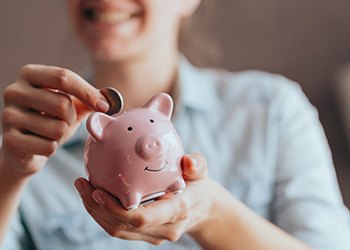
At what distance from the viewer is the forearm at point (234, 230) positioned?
0.71 metres

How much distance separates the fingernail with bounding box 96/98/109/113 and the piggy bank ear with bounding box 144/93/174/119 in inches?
1.6

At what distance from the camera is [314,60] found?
1492 mm

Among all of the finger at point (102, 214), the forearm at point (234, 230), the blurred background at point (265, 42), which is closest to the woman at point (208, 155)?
the forearm at point (234, 230)

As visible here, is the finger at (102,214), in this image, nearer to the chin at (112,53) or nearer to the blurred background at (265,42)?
the chin at (112,53)

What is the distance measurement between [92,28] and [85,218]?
300mm

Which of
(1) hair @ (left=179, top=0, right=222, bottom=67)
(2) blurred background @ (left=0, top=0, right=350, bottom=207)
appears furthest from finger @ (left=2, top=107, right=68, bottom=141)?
(2) blurred background @ (left=0, top=0, right=350, bottom=207)

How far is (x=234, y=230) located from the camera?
0.74 m

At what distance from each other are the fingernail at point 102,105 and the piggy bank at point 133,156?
0.10 feet

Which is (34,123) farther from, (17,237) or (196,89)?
(196,89)

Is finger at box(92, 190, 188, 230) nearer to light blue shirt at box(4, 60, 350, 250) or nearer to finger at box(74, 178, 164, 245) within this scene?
finger at box(74, 178, 164, 245)

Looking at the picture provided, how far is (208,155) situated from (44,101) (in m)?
0.43

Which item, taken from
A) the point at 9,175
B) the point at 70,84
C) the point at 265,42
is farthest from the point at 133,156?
the point at 265,42

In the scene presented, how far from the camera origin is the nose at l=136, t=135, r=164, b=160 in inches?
21.3

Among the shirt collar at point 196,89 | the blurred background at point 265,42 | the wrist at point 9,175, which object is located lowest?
the blurred background at point 265,42
